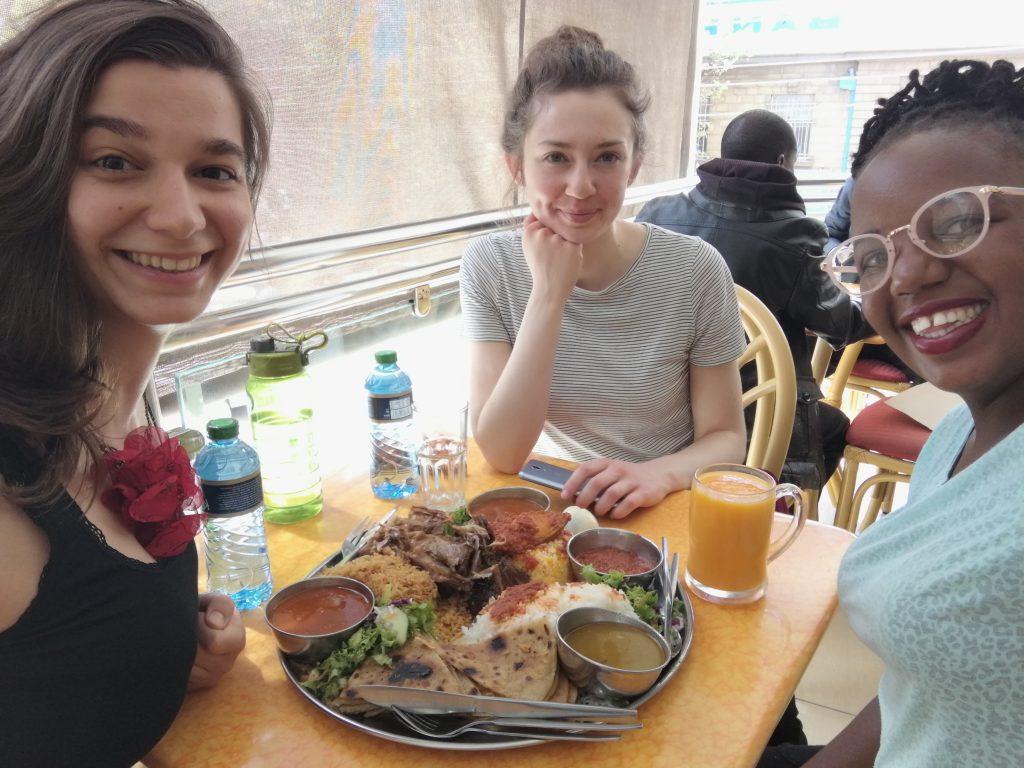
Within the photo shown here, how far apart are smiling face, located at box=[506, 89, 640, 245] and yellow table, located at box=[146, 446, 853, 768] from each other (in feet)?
2.82

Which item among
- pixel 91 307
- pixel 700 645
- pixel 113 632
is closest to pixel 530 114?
pixel 91 307

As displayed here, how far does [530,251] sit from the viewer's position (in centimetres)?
157

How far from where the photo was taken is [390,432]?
54.4 inches

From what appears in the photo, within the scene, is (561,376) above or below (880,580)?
below

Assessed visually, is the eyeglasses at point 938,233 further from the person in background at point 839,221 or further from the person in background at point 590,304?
Answer: the person in background at point 839,221

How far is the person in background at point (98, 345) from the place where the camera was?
26.3 inches

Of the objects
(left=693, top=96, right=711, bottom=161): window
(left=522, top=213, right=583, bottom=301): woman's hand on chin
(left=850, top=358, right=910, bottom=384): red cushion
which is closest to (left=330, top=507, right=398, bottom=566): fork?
(left=522, top=213, right=583, bottom=301): woman's hand on chin

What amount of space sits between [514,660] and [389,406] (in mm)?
662

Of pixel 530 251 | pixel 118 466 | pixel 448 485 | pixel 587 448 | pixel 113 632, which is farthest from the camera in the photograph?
pixel 587 448

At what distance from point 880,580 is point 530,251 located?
3.39 ft

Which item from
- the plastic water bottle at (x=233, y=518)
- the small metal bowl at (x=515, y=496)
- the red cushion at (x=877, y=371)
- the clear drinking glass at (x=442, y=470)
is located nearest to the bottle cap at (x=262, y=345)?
the plastic water bottle at (x=233, y=518)

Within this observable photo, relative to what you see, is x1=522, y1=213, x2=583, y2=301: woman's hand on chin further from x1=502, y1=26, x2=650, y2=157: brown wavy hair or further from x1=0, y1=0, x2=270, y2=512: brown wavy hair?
x1=0, y1=0, x2=270, y2=512: brown wavy hair

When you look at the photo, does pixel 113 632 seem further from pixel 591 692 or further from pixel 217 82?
pixel 217 82

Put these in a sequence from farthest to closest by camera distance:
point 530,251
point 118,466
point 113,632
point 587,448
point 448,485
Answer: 1. point 587,448
2. point 530,251
3. point 448,485
4. point 118,466
5. point 113,632
